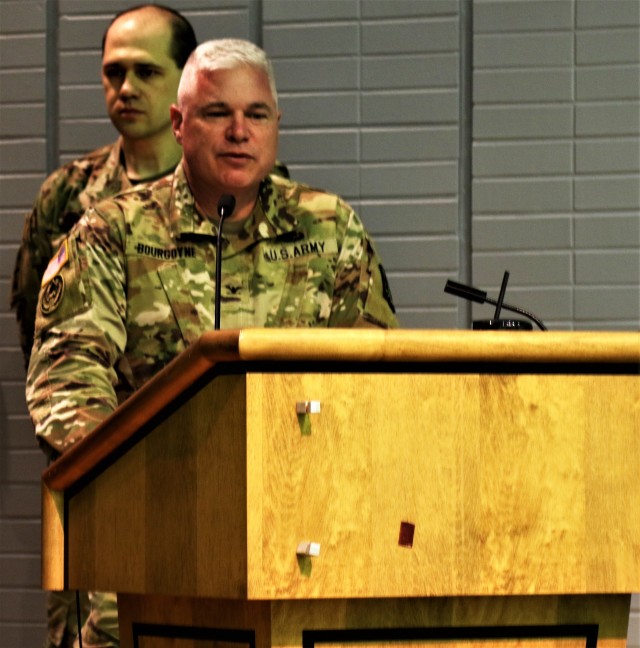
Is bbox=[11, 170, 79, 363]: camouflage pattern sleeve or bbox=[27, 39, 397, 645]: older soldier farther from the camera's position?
bbox=[11, 170, 79, 363]: camouflage pattern sleeve

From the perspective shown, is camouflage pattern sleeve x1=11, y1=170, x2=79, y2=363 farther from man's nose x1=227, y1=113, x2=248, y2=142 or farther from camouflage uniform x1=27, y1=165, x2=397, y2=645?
man's nose x1=227, y1=113, x2=248, y2=142

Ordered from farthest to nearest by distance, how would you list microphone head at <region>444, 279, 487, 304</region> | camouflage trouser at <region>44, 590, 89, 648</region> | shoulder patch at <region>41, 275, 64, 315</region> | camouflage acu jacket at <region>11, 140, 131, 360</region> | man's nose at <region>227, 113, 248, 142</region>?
camouflage acu jacket at <region>11, 140, 131, 360</region> → camouflage trouser at <region>44, 590, 89, 648</region> → man's nose at <region>227, 113, 248, 142</region> → shoulder patch at <region>41, 275, 64, 315</region> → microphone head at <region>444, 279, 487, 304</region>

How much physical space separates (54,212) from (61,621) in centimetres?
110

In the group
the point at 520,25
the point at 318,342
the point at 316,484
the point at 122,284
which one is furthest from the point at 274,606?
the point at 520,25

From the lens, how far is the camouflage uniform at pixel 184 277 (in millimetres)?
2596

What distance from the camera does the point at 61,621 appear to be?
3.52 metres

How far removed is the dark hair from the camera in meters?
3.56

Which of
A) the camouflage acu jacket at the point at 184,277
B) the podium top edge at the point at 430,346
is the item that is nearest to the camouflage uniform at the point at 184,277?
the camouflage acu jacket at the point at 184,277

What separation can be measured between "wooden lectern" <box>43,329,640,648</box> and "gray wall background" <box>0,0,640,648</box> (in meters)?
1.95

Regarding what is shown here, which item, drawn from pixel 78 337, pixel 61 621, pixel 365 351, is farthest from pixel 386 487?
pixel 61 621

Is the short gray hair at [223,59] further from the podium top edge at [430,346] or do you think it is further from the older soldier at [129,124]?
the podium top edge at [430,346]

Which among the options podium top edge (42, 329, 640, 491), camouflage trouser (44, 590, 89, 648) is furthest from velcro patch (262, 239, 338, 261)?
camouflage trouser (44, 590, 89, 648)

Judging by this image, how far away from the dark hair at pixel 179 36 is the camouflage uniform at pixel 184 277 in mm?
818

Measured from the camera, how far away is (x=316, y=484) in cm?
161
